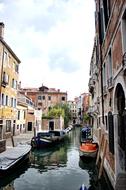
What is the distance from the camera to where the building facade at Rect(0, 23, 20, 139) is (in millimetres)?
18203

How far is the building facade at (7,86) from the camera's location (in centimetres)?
1820

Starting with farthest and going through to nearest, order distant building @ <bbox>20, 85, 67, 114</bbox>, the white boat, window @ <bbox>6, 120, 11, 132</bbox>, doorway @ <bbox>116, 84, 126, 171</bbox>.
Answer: distant building @ <bbox>20, 85, 67, 114</bbox> → window @ <bbox>6, 120, 11, 132</bbox> → the white boat → doorway @ <bbox>116, 84, 126, 171</bbox>

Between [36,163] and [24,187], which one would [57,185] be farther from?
[36,163]

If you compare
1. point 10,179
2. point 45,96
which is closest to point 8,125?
point 10,179

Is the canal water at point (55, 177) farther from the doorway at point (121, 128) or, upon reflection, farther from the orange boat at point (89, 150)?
the doorway at point (121, 128)

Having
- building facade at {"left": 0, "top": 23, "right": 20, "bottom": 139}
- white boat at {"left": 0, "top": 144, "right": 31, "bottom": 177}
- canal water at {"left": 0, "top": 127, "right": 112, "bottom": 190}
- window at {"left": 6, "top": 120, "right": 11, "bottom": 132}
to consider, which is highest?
building facade at {"left": 0, "top": 23, "right": 20, "bottom": 139}

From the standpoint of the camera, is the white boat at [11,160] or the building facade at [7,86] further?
the building facade at [7,86]

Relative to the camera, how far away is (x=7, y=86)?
19828 mm

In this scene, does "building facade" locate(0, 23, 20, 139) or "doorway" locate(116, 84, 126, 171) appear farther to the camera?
"building facade" locate(0, 23, 20, 139)

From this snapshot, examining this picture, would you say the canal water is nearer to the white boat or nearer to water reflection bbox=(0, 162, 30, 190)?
water reflection bbox=(0, 162, 30, 190)

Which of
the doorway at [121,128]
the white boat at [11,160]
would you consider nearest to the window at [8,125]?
the white boat at [11,160]

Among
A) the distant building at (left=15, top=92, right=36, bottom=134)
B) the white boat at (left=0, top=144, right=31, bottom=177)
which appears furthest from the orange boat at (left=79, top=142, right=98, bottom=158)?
the distant building at (left=15, top=92, right=36, bottom=134)

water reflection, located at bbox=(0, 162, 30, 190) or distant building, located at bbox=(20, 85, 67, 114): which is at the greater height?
distant building, located at bbox=(20, 85, 67, 114)

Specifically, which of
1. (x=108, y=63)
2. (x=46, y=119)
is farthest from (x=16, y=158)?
(x=46, y=119)
